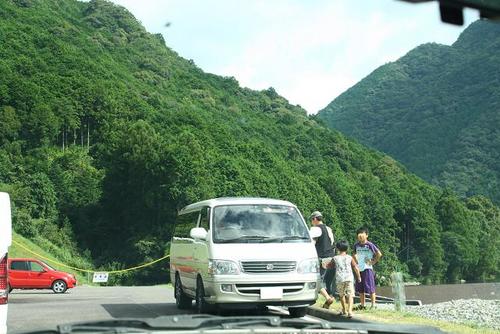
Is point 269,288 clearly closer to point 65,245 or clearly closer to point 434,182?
point 65,245

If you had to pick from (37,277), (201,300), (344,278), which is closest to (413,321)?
(344,278)

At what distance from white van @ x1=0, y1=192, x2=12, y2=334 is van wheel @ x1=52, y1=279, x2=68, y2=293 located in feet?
74.4

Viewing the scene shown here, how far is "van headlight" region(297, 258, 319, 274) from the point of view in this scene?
1309 centimetres

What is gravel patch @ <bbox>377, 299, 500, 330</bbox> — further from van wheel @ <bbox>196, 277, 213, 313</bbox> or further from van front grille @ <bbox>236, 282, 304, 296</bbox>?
van wheel @ <bbox>196, 277, 213, 313</bbox>

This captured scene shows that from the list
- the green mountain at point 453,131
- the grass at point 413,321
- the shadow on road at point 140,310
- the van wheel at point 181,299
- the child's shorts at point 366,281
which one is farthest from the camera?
the green mountain at point 453,131

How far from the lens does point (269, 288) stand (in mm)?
12789

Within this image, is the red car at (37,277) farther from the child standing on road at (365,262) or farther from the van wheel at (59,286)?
the child standing on road at (365,262)

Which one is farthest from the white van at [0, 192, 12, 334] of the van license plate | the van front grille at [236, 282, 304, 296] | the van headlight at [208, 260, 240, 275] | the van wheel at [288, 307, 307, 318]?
the van wheel at [288, 307, 307, 318]

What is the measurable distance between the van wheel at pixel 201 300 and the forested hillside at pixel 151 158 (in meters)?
56.9

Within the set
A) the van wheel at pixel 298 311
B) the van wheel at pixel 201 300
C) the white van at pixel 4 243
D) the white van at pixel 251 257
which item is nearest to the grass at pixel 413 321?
the van wheel at pixel 298 311

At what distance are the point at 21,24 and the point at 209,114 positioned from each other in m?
32.7

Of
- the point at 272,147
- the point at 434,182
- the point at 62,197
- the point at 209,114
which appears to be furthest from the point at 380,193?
the point at 62,197

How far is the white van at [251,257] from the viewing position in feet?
42.1

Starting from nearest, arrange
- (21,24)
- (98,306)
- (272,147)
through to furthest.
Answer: (98,306)
(21,24)
(272,147)
